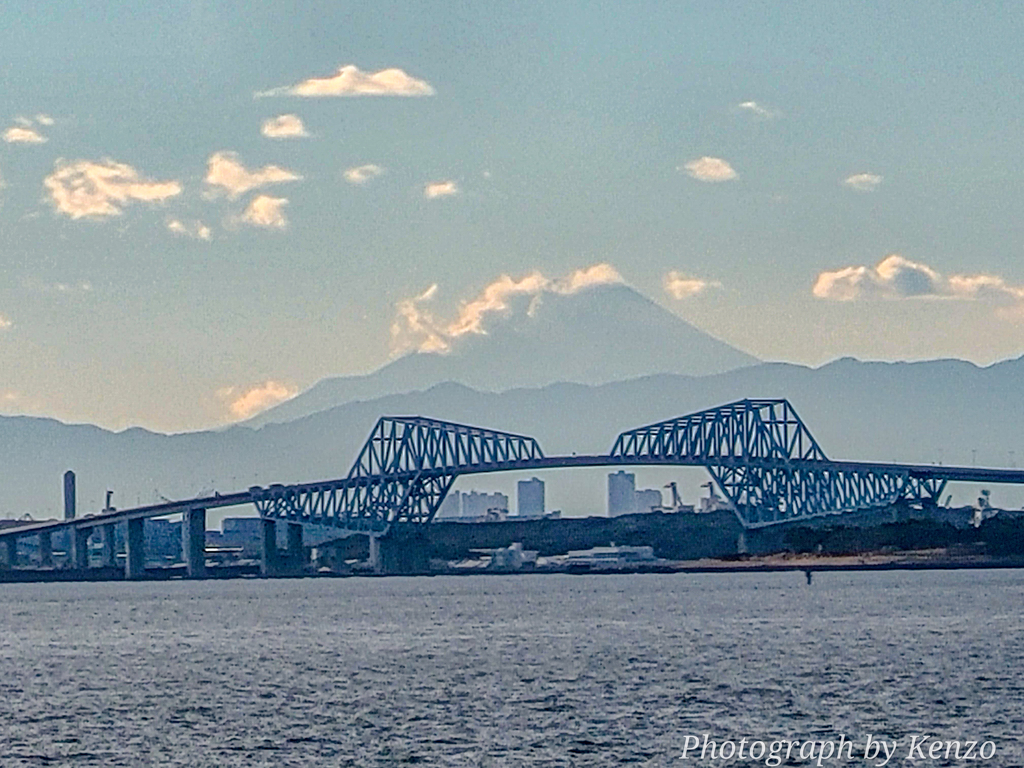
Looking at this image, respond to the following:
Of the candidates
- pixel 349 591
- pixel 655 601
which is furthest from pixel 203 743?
pixel 349 591

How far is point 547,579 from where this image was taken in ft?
638

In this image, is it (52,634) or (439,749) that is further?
(52,634)

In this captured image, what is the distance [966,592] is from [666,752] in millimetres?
83507

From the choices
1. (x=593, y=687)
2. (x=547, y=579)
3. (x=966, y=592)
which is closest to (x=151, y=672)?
(x=593, y=687)

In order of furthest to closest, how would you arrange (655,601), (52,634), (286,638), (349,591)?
(349,591) < (655,601) < (52,634) < (286,638)

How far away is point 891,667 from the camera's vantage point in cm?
6825

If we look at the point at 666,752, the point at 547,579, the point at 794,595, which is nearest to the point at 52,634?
the point at 794,595

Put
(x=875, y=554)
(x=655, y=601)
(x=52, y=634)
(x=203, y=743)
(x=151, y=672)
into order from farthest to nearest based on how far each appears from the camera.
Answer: (x=875, y=554) → (x=655, y=601) → (x=52, y=634) → (x=151, y=672) → (x=203, y=743)

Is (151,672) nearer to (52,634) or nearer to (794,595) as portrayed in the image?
(52,634)

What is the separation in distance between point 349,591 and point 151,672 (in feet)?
291

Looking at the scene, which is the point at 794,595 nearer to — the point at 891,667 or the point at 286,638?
the point at 286,638

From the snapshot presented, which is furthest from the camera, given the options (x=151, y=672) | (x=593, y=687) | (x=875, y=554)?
(x=875, y=554)

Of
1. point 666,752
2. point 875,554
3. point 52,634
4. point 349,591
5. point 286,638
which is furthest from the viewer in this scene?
point 875,554

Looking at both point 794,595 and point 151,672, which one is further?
point 794,595
